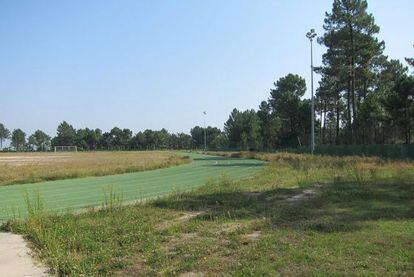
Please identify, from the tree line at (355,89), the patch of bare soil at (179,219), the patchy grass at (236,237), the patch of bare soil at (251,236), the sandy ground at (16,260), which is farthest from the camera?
the tree line at (355,89)

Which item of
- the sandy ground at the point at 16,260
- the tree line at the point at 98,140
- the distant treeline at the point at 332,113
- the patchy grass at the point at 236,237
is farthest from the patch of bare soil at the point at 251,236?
the tree line at the point at 98,140

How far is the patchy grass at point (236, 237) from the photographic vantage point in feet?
23.8

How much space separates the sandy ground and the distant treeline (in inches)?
1531

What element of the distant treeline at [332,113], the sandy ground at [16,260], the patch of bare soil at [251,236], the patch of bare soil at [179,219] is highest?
the distant treeline at [332,113]

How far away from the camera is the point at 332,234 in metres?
9.34

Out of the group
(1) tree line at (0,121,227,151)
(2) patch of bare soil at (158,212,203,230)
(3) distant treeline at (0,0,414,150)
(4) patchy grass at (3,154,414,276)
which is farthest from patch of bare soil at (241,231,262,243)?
(1) tree line at (0,121,227,151)

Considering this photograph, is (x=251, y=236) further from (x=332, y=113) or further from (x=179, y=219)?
(x=332, y=113)

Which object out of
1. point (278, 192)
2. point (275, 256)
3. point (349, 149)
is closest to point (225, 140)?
point (349, 149)

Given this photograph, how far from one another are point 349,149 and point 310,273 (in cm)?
4549

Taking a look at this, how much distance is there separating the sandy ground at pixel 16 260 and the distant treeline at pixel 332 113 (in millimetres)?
38890

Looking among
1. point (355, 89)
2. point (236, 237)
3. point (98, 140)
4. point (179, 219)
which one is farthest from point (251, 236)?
point (98, 140)

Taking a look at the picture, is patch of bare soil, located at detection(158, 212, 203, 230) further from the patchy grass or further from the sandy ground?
the sandy ground

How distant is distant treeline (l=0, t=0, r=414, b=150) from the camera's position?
58.9 m

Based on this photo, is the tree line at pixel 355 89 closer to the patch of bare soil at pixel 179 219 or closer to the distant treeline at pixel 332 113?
the distant treeline at pixel 332 113
